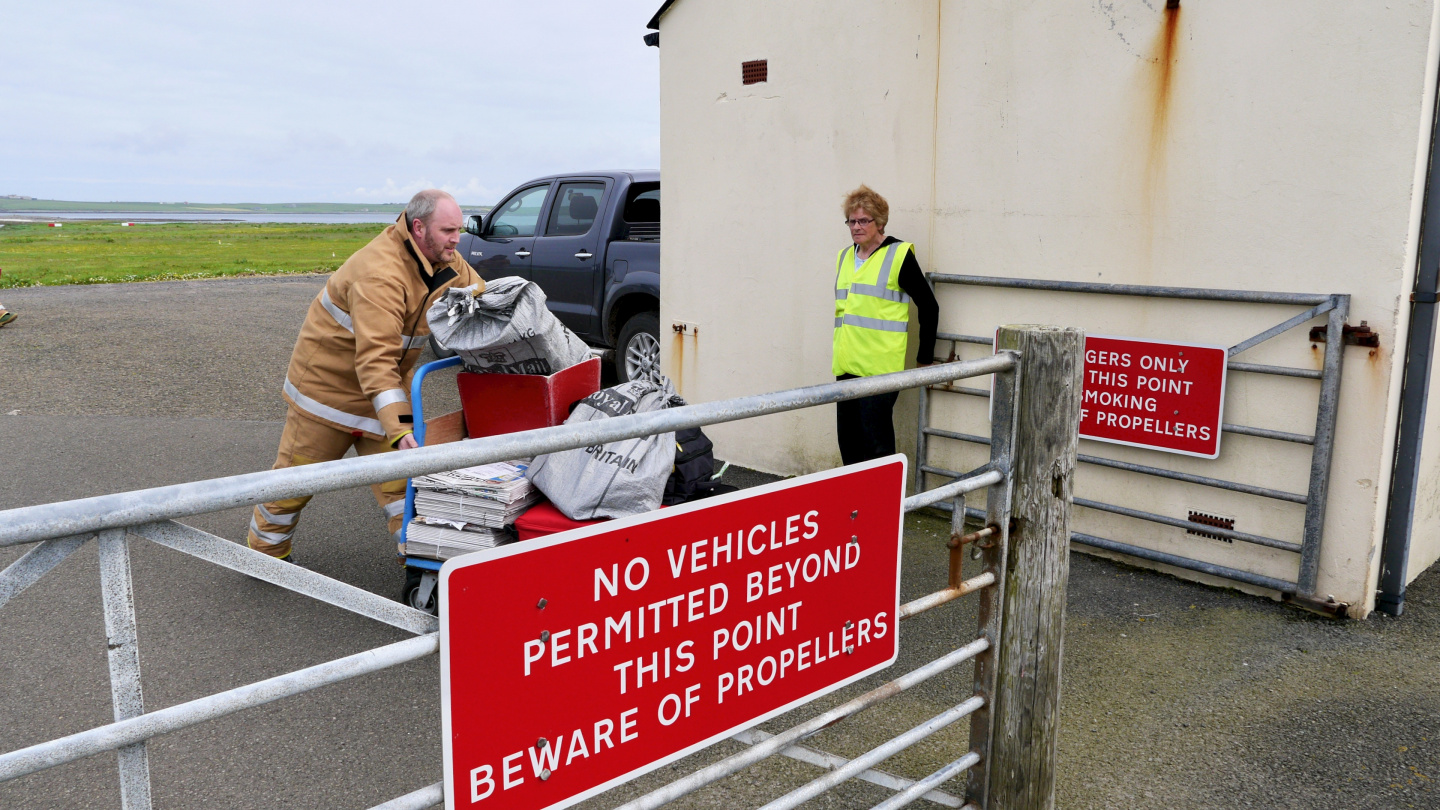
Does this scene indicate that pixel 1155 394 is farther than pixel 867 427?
No

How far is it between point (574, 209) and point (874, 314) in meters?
5.06

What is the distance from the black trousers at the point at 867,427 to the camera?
18.9ft

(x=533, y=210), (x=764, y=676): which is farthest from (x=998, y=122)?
(x=533, y=210)

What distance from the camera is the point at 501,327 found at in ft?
13.4

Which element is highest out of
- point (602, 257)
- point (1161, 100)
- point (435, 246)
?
point (1161, 100)

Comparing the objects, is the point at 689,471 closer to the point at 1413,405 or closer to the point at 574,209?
the point at 1413,405

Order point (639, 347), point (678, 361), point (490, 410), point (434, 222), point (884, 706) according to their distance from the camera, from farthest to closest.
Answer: point (639, 347)
point (678, 361)
point (434, 222)
point (490, 410)
point (884, 706)

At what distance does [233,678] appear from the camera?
3.99 metres

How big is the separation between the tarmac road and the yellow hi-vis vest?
3.34 ft

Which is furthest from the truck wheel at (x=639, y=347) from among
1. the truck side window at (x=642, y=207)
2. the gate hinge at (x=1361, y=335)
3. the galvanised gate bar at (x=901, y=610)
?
the galvanised gate bar at (x=901, y=610)

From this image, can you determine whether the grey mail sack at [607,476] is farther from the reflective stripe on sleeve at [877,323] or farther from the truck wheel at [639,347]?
the truck wheel at [639,347]

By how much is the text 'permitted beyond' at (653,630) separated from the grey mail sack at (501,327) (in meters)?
2.19

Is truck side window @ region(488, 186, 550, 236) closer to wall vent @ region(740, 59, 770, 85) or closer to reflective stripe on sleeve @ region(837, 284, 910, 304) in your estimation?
wall vent @ region(740, 59, 770, 85)

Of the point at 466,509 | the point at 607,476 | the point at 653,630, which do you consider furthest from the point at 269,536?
the point at 653,630
